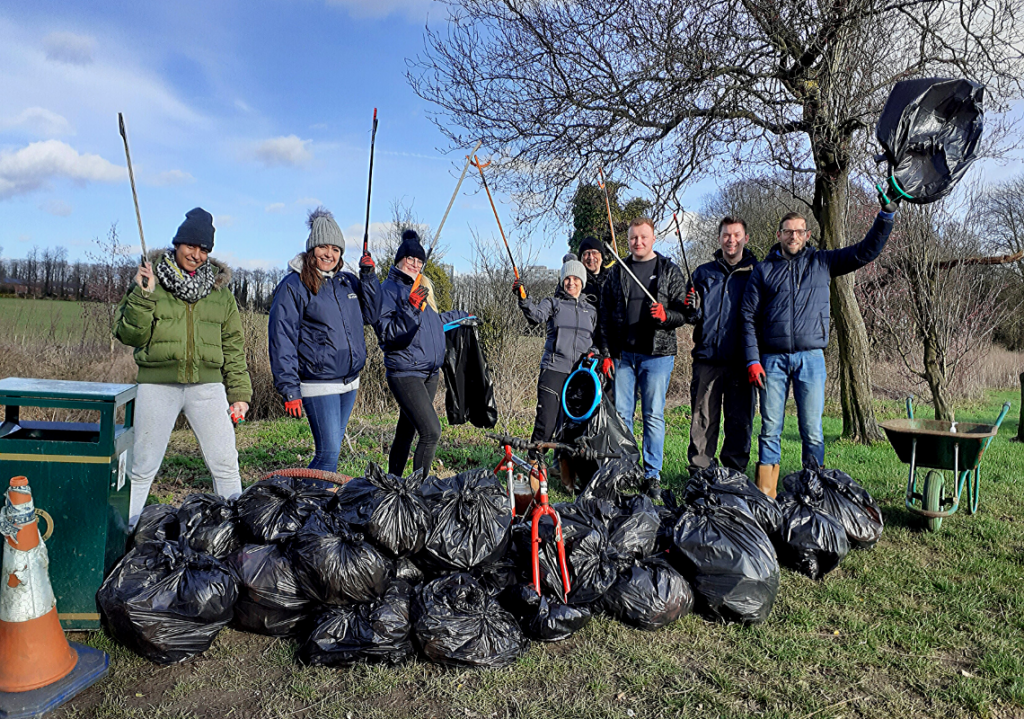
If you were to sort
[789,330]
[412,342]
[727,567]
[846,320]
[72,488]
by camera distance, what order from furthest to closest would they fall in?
[846,320], [789,330], [412,342], [727,567], [72,488]

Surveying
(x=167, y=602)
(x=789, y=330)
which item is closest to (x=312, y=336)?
(x=167, y=602)

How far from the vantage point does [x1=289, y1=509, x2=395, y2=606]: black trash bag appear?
282 centimetres

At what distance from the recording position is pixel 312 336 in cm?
384

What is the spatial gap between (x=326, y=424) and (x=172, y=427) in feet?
2.68

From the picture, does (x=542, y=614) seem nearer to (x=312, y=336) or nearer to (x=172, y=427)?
(x=312, y=336)

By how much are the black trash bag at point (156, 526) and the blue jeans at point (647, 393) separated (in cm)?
304

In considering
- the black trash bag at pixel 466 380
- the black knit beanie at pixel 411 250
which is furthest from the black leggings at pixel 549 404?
the black knit beanie at pixel 411 250

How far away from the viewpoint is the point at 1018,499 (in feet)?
17.5

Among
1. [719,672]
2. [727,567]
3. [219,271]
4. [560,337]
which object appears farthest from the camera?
[560,337]

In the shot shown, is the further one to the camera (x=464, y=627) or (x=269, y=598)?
(x=269, y=598)

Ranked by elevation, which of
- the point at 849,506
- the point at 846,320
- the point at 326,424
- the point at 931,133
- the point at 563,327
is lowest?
the point at 849,506

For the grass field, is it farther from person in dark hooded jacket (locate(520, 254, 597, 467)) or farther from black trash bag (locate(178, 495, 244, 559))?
person in dark hooded jacket (locate(520, 254, 597, 467))

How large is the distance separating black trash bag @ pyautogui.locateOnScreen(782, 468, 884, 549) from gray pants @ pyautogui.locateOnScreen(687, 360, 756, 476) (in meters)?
0.80

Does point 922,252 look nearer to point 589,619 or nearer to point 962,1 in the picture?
point 962,1
